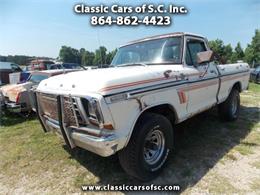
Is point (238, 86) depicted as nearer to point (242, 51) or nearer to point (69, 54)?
point (242, 51)

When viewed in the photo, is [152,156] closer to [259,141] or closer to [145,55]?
[145,55]

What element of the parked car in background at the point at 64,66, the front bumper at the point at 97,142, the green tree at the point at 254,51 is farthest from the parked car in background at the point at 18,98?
the green tree at the point at 254,51

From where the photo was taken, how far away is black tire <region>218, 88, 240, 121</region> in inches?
213

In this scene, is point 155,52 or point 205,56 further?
point 155,52

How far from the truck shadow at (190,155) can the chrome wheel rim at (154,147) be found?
0.28 m

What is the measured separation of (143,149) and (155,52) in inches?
73.4

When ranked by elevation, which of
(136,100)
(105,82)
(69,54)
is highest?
(69,54)

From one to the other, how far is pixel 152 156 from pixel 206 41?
299cm

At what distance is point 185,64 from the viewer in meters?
3.83

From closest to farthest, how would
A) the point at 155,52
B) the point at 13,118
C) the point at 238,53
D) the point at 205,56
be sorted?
the point at 205,56
the point at 155,52
the point at 13,118
the point at 238,53

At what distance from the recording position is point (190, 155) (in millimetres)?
3836

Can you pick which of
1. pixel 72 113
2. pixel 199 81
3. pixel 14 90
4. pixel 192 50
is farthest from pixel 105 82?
pixel 14 90

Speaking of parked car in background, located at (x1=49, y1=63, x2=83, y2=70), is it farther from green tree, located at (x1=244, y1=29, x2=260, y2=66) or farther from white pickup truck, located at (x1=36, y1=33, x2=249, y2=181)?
green tree, located at (x1=244, y1=29, x2=260, y2=66)

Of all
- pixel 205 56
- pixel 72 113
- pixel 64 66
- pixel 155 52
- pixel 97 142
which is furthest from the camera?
pixel 64 66
